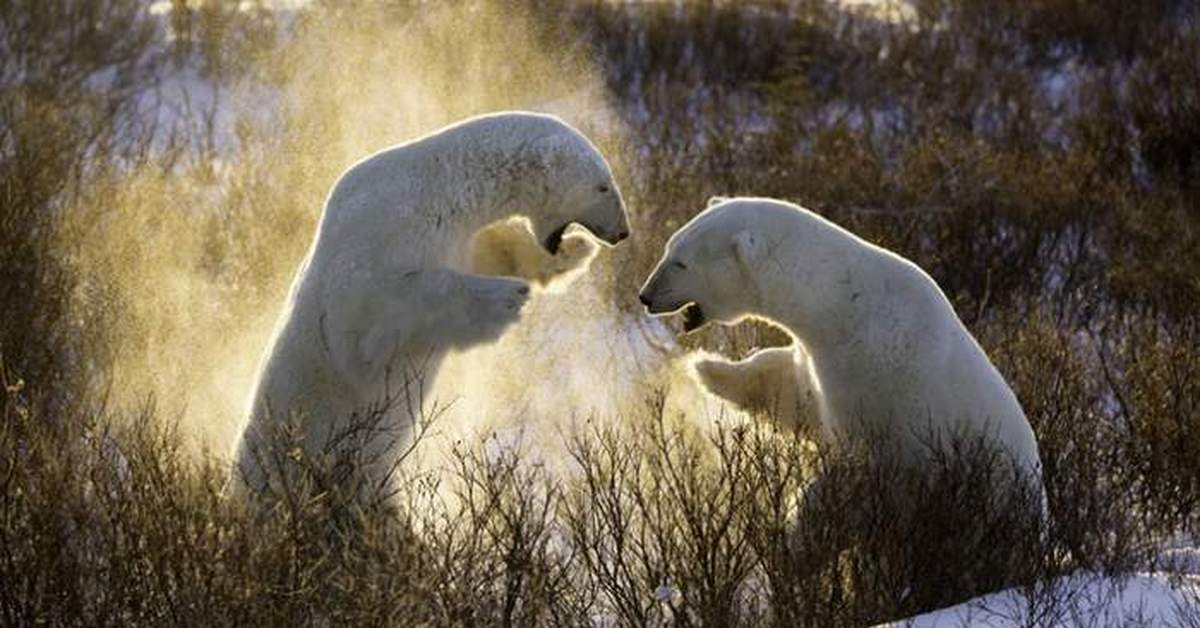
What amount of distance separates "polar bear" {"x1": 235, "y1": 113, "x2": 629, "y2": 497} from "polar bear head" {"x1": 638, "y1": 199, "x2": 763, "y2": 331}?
0.33m

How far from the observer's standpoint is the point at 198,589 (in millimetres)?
3760

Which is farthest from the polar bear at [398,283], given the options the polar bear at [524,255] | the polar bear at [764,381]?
the polar bear at [764,381]

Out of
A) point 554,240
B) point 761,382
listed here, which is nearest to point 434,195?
point 554,240

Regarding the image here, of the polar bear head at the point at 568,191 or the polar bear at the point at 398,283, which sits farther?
the polar bear head at the point at 568,191

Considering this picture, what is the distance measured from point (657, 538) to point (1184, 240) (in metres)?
6.18

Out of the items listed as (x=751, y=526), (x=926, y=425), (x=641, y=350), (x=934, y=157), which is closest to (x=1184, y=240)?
(x=934, y=157)

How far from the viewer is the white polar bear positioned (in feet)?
16.8

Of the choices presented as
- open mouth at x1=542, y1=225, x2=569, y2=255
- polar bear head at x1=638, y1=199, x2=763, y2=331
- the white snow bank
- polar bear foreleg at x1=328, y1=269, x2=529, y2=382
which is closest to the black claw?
open mouth at x1=542, y1=225, x2=569, y2=255

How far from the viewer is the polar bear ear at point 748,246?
5211 mm

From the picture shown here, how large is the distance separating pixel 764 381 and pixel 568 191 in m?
0.77

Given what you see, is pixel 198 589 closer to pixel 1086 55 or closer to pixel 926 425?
pixel 926 425

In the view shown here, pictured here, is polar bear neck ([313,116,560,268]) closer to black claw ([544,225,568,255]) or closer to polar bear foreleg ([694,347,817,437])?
black claw ([544,225,568,255])

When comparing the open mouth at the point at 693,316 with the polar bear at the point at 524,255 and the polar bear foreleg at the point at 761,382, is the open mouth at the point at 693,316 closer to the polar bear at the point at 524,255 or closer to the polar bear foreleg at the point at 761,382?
the polar bear foreleg at the point at 761,382

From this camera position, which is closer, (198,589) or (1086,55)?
(198,589)
